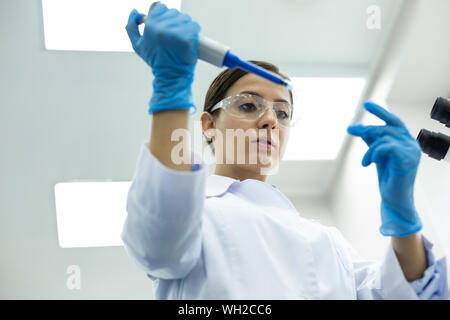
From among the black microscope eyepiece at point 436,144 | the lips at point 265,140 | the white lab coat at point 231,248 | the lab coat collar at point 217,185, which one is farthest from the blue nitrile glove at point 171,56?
the black microscope eyepiece at point 436,144

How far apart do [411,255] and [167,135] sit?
2.06ft

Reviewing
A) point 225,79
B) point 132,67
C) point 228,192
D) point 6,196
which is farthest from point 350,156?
point 6,196

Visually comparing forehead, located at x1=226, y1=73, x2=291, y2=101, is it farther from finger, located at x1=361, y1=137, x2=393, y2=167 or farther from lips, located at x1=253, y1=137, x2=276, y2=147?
finger, located at x1=361, y1=137, x2=393, y2=167

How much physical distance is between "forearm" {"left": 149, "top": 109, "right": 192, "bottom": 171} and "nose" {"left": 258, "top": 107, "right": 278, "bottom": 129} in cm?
48

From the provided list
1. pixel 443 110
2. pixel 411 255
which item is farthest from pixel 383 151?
pixel 443 110

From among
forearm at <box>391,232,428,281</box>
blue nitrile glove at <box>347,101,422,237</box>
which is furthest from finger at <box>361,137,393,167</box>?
forearm at <box>391,232,428,281</box>

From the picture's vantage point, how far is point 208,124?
5.12ft

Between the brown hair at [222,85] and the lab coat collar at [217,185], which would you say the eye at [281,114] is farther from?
the lab coat collar at [217,185]

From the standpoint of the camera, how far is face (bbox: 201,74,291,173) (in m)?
1.33

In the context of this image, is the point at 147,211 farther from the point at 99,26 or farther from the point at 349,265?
the point at 99,26

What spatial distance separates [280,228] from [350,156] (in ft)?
7.41

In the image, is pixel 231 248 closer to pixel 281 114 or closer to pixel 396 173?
pixel 396 173

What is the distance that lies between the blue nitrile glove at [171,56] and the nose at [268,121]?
44 cm

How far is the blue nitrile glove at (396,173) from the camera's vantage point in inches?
37.7
